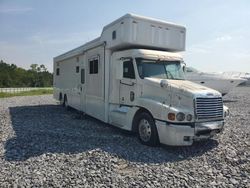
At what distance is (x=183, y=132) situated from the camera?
7.50 meters

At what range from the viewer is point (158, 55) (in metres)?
9.16

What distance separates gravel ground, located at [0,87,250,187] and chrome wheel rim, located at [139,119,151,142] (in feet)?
0.89

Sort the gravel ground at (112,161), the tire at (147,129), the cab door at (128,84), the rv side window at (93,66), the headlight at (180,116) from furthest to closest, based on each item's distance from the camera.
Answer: the rv side window at (93,66) → the cab door at (128,84) → the tire at (147,129) → the headlight at (180,116) → the gravel ground at (112,161)

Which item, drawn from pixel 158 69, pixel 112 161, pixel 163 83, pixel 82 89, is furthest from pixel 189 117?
pixel 82 89

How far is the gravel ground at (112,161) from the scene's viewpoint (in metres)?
5.72

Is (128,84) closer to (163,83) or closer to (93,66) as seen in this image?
(163,83)

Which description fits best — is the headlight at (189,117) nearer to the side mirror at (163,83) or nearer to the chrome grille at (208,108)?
the chrome grille at (208,108)

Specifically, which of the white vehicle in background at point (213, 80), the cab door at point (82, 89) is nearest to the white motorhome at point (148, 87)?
the cab door at point (82, 89)

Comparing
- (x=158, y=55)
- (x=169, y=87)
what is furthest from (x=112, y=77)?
(x=169, y=87)

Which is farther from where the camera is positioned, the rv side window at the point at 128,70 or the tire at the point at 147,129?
the rv side window at the point at 128,70

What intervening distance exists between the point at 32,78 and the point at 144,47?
3170 inches

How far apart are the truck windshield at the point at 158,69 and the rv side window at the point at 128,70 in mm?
246

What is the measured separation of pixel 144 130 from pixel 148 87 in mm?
1222

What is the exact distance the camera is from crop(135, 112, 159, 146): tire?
319 inches
